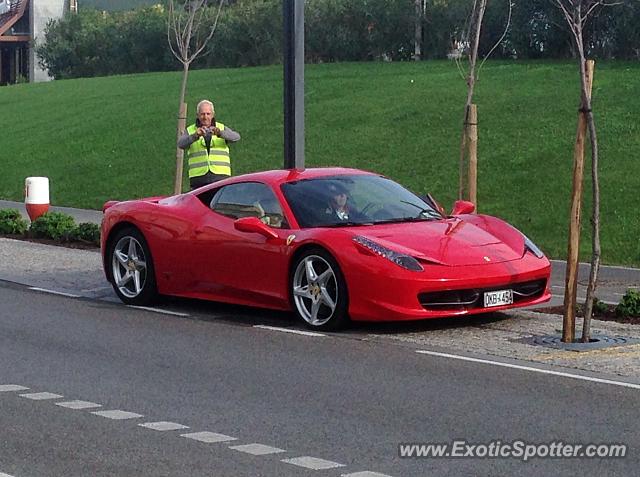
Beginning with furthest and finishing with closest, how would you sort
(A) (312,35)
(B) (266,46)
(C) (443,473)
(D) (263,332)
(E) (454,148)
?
(B) (266,46)
(A) (312,35)
(E) (454,148)
(D) (263,332)
(C) (443,473)

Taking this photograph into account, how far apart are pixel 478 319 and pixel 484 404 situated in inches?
149

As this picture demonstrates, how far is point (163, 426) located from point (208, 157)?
8568 mm

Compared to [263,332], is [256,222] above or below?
above

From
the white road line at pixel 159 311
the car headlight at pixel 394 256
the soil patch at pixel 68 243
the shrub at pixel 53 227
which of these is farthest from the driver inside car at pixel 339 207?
the shrub at pixel 53 227

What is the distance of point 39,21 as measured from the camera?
90.1 meters

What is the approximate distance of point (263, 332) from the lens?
40.5 ft

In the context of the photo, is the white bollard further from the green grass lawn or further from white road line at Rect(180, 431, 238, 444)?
white road line at Rect(180, 431, 238, 444)

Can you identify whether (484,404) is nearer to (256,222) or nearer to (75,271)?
(256,222)

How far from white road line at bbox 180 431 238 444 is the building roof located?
83597mm

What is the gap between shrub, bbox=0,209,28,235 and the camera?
21.6 meters

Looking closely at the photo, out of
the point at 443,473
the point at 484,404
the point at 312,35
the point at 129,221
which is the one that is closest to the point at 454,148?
the point at 129,221

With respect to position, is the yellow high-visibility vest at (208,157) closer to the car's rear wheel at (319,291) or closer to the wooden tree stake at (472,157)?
the wooden tree stake at (472,157)

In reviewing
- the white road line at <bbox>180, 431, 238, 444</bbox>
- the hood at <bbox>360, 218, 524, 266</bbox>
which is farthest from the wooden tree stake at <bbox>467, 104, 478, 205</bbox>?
the white road line at <bbox>180, 431, 238, 444</bbox>

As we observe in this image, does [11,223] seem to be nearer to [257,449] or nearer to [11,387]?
[11,387]
